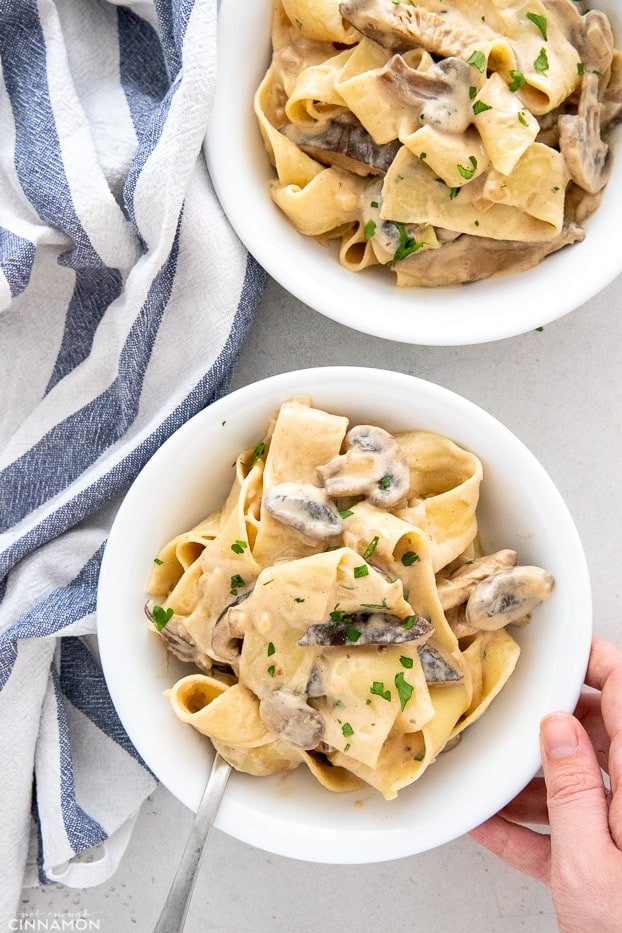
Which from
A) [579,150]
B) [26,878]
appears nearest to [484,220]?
[579,150]

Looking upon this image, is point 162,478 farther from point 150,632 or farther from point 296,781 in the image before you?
point 296,781

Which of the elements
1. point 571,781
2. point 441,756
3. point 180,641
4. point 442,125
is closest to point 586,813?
point 571,781

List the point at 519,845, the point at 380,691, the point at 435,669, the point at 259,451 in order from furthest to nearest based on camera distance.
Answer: the point at 519,845, the point at 259,451, the point at 435,669, the point at 380,691

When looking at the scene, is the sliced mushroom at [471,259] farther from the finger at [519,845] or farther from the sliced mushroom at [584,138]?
the finger at [519,845]

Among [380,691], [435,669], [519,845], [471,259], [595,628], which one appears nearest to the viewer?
[380,691]

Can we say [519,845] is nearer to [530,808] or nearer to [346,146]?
[530,808]

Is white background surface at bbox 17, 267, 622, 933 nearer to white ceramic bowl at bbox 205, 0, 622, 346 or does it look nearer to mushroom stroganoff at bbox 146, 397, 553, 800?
white ceramic bowl at bbox 205, 0, 622, 346
